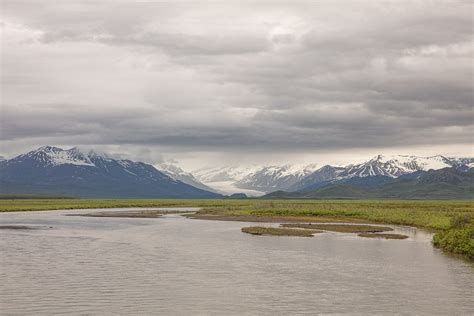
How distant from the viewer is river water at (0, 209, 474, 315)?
126 ft

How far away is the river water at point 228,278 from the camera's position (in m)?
38.3

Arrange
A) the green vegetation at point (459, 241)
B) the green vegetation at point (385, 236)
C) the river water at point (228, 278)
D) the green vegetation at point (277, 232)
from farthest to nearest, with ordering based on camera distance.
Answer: the green vegetation at point (277, 232) < the green vegetation at point (385, 236) < the green vegetation at point (459, 241) < the river water at point (228, 278)

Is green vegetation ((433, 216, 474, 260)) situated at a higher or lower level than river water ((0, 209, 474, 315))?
higher

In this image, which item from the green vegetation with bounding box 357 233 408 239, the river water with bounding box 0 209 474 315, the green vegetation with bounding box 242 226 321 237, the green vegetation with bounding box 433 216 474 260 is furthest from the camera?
the green vegetation with bounding box 242 226 321 237

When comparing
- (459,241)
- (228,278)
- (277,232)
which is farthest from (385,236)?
(228,278)

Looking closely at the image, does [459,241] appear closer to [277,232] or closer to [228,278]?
[277,232]

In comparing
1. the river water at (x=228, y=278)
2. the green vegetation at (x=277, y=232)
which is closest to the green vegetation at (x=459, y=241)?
the river water at (x=228, y=278)

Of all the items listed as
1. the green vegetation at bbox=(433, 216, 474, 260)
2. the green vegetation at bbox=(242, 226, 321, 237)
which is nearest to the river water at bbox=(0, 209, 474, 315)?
the green vegetation at bbox=(433, 216, 474, 260)

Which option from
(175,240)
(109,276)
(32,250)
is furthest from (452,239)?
(32,250)

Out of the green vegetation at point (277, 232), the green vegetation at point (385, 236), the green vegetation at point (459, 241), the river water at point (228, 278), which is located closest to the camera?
the river water at point (228, 278)

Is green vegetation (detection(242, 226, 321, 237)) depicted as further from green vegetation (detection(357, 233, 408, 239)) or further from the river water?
the river water

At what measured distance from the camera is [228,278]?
47969 mm

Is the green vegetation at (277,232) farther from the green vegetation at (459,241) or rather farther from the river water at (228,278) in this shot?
the green vegetation at (459,241)

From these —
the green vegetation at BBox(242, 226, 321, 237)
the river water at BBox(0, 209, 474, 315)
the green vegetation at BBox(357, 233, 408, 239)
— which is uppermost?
the green vegetation at BBox(242, 226, 321, 237)
